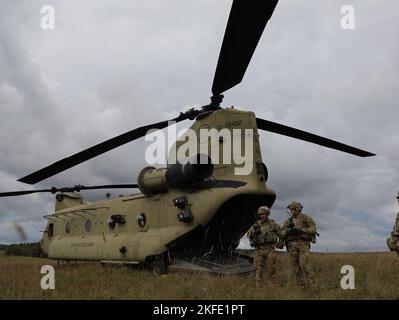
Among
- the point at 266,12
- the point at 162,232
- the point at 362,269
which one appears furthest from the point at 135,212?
the point at 266,12

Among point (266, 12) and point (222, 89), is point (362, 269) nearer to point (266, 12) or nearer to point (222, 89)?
point (222, 89)

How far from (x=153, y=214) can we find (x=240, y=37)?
7.82 m

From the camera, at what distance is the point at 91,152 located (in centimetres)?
1100

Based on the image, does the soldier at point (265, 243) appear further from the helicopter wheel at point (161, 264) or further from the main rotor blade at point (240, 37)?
the helicopter wheel at point (161, 264)

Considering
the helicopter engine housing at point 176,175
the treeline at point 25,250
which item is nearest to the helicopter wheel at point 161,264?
the helicopter engine housing at point 176,175

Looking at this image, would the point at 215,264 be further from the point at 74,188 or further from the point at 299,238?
the point at 74,188

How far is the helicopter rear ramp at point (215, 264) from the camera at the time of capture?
10920 millimetres

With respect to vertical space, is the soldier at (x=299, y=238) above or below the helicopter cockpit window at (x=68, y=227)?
below

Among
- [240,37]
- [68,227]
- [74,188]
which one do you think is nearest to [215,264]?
[240,37]

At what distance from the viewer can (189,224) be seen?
1171cm

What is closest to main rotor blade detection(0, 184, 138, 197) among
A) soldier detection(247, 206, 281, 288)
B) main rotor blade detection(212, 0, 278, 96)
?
soldier detection(247, 206, 281, 288)

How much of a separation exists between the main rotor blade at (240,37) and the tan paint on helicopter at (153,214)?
286cm

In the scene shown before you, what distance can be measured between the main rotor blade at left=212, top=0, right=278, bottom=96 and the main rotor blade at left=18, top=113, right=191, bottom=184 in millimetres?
2546

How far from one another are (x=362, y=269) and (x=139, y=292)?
6368 millimetres
